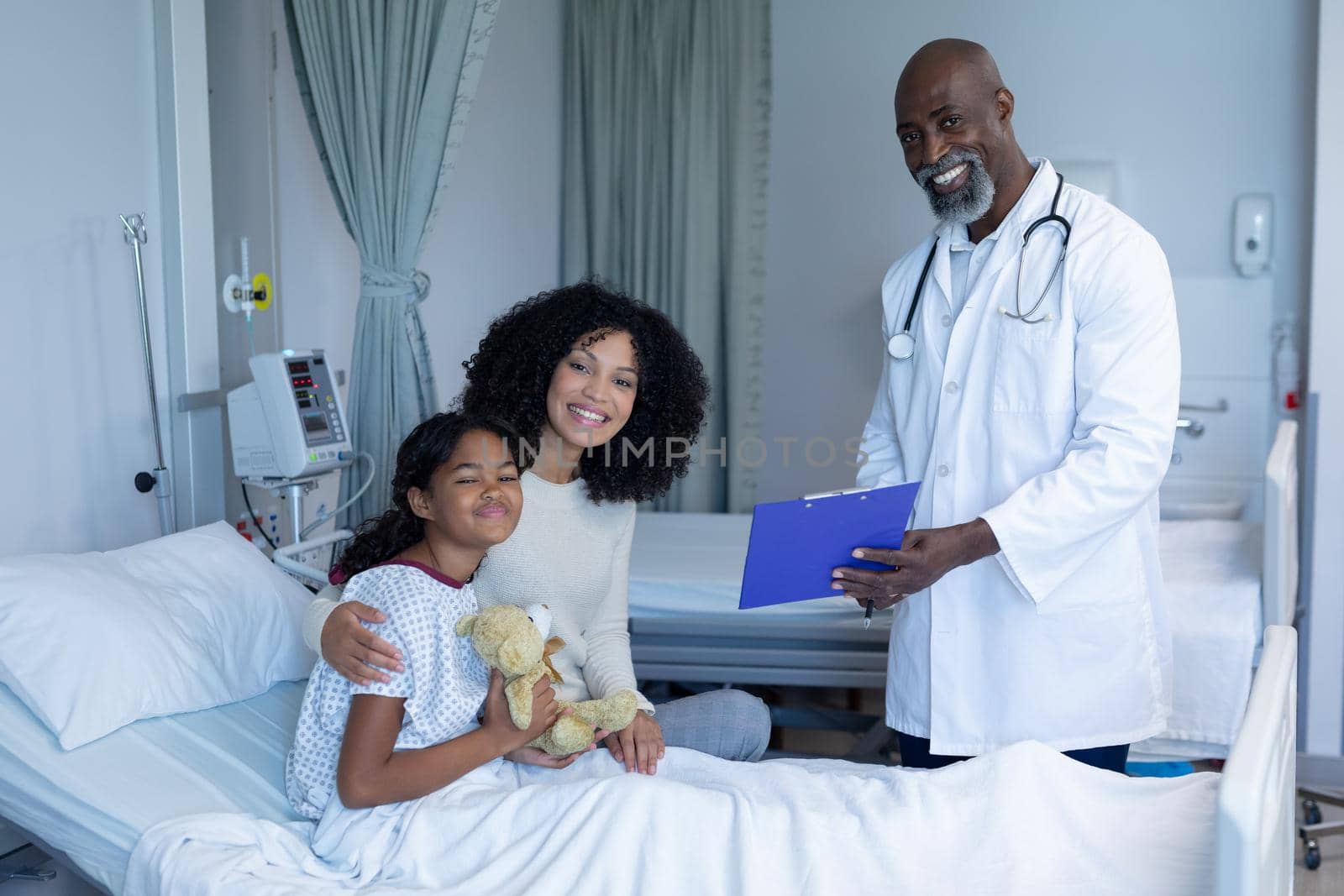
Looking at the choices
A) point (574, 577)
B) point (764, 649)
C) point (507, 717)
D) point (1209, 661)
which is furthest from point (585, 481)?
point (1209, 661)

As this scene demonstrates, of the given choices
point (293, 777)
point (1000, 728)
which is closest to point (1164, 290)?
point (1000, 728)

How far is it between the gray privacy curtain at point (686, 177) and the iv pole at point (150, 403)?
1.98 metres

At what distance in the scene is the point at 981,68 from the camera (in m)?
1.78

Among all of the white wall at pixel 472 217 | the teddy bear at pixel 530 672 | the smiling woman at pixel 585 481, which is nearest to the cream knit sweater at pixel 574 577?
the smiling woman at pixel 585 481

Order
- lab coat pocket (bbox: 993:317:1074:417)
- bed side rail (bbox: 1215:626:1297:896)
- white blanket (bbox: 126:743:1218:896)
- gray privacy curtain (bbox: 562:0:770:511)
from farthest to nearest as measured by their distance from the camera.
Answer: gray privacy curtain (bbox: 562:0:770:511)
lab coat pocket (bbox: 993:317:1074:417)
white blanket (bbox: 126:743:1218:896)
bed side rail (bbox: 1215:626:1297:896)

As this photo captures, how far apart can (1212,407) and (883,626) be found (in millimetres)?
1565

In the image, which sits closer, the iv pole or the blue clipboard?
the blue clipboard

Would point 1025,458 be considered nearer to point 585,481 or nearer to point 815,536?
point 815,536

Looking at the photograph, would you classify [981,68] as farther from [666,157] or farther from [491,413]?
[666,157]

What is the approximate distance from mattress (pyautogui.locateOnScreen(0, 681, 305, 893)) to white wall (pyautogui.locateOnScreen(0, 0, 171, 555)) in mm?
536

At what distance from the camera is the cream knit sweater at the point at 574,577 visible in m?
1.81

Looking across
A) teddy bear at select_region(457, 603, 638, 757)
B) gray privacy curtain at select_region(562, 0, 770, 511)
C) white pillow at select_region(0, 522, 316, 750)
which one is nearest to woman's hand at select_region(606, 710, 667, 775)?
teddy bear at select_region(457, 603, 638, 757)

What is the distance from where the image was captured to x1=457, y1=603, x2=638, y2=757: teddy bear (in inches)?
57.6

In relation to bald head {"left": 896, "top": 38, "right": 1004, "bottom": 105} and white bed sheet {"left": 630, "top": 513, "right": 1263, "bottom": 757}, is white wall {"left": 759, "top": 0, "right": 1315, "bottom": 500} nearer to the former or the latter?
white bed sheet {"left": 630, "top": 513, "right": 1263, "bottom": 757}
